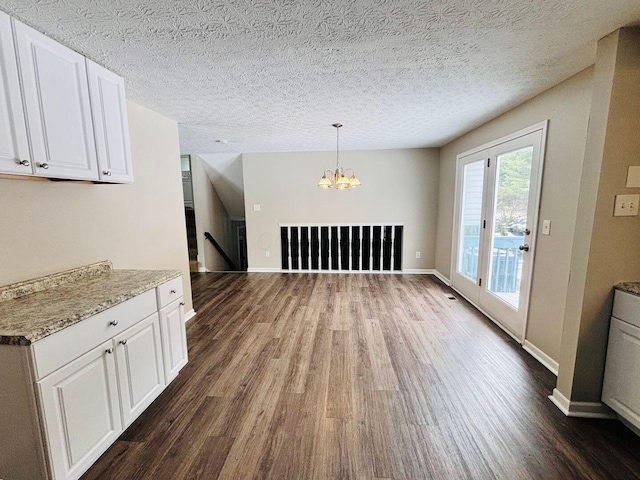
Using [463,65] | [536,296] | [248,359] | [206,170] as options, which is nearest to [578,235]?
[536,296]

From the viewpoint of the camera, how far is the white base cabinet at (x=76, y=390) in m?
1.16

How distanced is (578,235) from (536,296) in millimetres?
924

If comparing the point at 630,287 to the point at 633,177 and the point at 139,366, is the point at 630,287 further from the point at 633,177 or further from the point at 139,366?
the point at 139,366

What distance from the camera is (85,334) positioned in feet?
4.45

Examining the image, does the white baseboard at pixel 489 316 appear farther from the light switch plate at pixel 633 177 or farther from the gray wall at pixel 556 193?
the light switch plate at pixel 633 177

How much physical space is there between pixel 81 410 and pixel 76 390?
0.11m

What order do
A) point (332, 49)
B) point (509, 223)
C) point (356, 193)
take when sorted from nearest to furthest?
point (332, 49), point (509, 223), point (356, 193)

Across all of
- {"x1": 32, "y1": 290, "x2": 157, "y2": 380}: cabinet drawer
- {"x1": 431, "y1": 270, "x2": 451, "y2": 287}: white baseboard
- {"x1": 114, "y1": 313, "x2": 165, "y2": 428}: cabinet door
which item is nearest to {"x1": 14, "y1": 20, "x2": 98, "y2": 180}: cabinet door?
{"x1": 32, "y1": 290, "x2": 157, "y2": 380}: cabinet drawer

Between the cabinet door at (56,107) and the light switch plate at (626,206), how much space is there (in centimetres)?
316

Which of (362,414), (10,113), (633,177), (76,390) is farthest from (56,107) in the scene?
(633,177)

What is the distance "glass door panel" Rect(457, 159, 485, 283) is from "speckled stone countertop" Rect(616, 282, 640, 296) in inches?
71.3

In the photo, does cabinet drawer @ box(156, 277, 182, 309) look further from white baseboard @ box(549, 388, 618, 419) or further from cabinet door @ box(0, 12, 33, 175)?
white baseboard @ box(549, 388, 618, 419)

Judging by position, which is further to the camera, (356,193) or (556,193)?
(356,193)

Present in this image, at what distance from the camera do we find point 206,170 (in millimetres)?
5656
